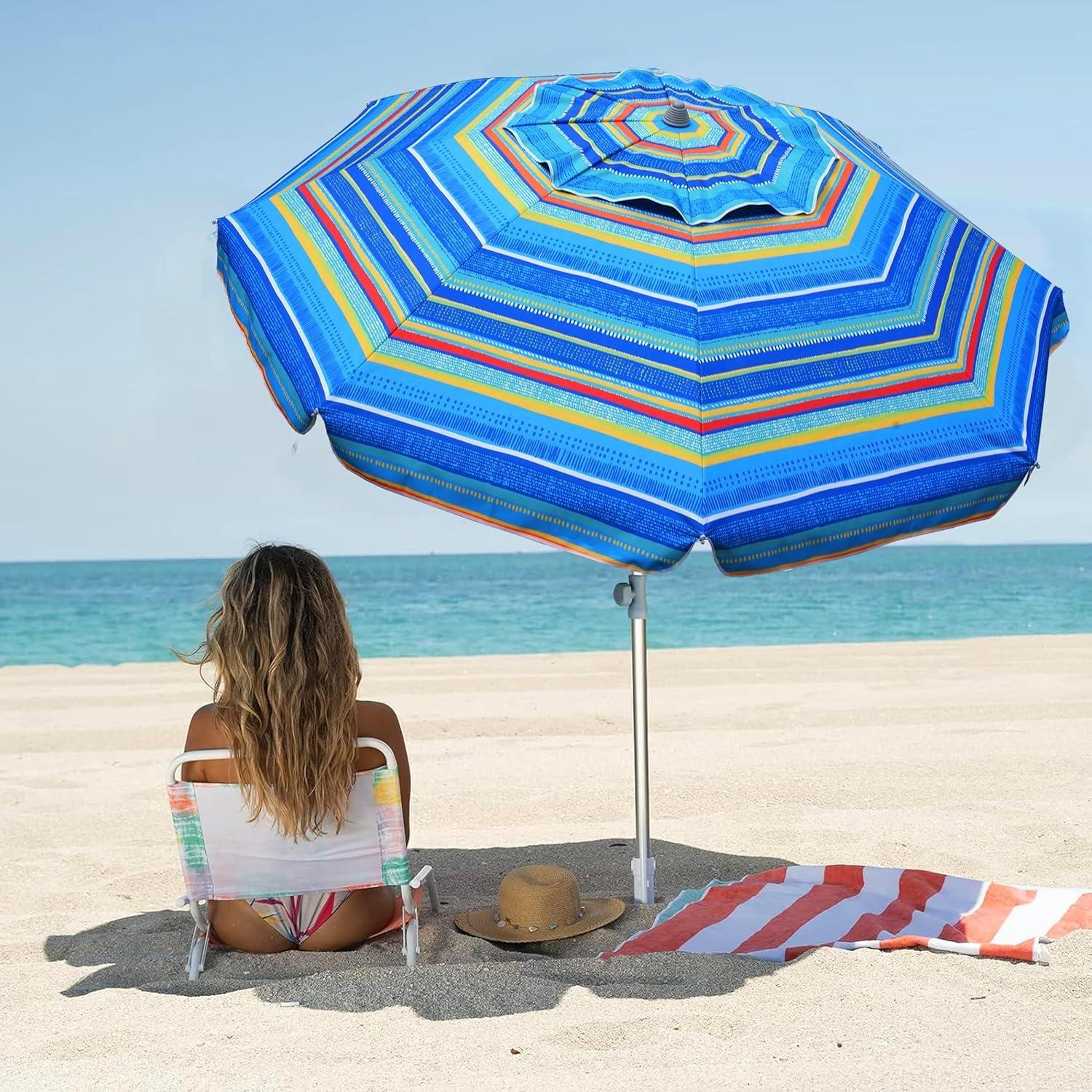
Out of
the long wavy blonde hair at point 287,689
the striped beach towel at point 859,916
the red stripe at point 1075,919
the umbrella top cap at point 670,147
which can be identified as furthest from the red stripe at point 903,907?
the umbrella top cap at point 670,147

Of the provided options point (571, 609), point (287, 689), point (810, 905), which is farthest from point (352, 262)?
point (571, 609)

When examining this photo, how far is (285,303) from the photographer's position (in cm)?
274

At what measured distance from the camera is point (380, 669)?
39.6 ft

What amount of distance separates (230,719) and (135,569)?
64.4 metres

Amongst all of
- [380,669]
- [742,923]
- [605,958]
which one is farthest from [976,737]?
[380,669]

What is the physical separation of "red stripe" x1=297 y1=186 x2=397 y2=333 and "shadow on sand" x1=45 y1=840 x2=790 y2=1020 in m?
1.58

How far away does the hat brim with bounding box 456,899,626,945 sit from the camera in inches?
130

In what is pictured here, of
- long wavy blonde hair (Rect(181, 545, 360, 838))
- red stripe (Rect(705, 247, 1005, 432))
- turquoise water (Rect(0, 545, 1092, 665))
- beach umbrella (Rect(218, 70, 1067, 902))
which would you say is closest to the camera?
beach umbrella (Rect(218, 70, 1067, 902))

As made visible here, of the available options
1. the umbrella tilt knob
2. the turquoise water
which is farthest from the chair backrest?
the turquoise water

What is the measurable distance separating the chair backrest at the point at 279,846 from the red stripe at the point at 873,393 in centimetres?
121

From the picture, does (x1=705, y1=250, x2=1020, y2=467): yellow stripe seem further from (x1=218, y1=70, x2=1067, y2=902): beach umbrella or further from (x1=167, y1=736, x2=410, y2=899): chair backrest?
(x1=167, y1=736, x2=410, y2=899): chair backrest

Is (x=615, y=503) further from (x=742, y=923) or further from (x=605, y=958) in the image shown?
(x=742, y=923)

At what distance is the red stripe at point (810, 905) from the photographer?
3.17 m

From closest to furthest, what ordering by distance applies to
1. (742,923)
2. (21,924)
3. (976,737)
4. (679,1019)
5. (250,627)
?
(679,1019) < (250,627) < (742,923) < (21,924) < (976,737)
